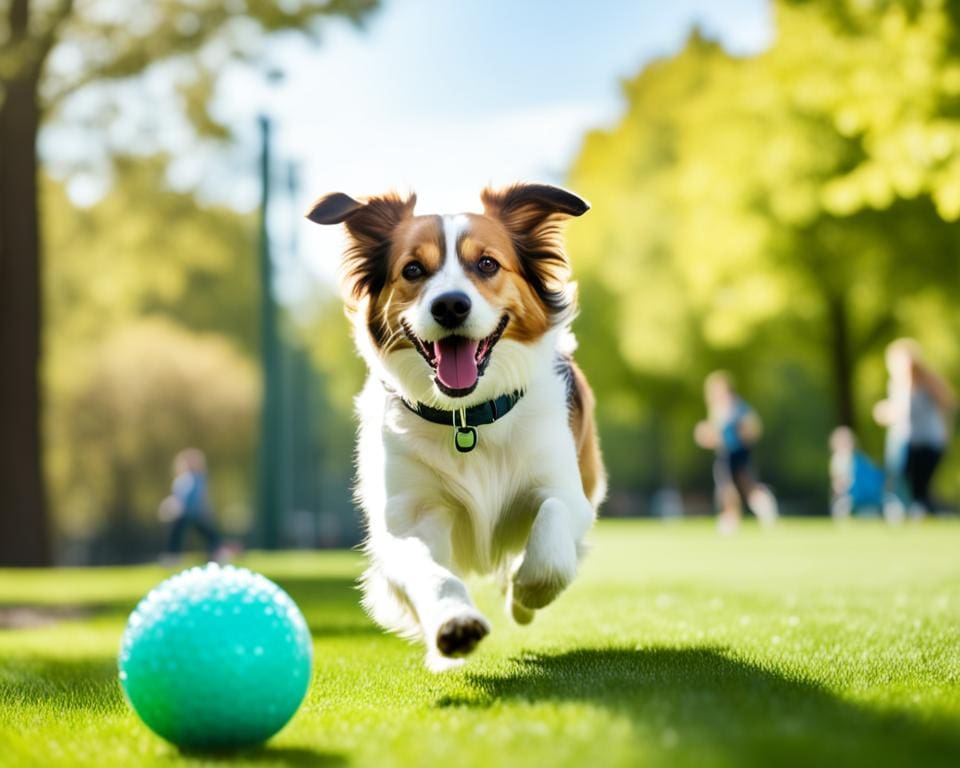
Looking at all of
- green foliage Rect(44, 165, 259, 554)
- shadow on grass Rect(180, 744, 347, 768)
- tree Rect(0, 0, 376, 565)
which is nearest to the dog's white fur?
shadow on grass Rect(180, 744, 347, 768)

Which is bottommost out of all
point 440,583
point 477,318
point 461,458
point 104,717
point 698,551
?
point 698,551

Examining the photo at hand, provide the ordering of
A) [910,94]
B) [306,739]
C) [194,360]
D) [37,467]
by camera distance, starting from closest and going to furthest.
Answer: [306,739]
[910,94]
[37,467]
[194,360]

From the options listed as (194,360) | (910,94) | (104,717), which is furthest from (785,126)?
(104,717)

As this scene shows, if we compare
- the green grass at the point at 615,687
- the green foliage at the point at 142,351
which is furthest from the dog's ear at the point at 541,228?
the green foliage at the point at 142,351

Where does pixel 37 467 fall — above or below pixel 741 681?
below

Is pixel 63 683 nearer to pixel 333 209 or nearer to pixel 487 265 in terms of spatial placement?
pixel 333 209

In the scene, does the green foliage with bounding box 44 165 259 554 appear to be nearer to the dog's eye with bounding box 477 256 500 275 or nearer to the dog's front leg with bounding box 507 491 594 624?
the dog's eye with bounding box 477 256 500 275

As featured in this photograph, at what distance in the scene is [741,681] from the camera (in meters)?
4.52

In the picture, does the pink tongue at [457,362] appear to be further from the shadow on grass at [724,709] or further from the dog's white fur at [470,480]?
the shadow on grass at [724,709]

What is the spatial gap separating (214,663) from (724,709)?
1646mm

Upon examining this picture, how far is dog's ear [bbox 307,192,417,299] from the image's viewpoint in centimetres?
551

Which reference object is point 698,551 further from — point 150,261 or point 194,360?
point 194,360


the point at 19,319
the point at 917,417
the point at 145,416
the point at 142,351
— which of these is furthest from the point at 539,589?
the point at 145,416

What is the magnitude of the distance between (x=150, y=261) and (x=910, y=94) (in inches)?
595
